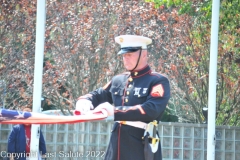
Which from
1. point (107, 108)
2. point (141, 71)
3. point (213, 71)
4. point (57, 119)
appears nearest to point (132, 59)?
point (141, 71)

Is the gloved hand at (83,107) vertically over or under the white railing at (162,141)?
over

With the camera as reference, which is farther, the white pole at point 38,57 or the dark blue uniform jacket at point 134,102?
the white pole at point 38,57

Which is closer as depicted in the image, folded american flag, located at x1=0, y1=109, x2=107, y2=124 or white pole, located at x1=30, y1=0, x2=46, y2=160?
folded american flag, located at x1=0, y1=109, x2=107, y2=124

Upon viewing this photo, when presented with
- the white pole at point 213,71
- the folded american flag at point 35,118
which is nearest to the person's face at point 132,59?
the folded american flag at point 35,118

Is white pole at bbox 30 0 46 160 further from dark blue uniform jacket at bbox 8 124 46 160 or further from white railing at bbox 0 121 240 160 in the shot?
white railing at bbox 0 121 240 160

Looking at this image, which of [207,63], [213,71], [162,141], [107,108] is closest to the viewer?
[107,108]

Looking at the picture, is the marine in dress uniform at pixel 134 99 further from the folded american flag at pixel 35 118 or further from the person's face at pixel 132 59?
the folded american flag at pixel 35 118

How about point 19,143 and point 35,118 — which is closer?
point 35,118

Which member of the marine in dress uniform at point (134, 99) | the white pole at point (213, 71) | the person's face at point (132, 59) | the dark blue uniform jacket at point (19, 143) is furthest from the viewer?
the dark blue uniform jacket at point (19, 143)

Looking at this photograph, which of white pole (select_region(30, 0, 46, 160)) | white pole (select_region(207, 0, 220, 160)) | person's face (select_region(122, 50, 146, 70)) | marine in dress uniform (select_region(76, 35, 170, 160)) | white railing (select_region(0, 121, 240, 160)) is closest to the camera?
marine in dress uniform (select_region(76, 35, 170, 160))

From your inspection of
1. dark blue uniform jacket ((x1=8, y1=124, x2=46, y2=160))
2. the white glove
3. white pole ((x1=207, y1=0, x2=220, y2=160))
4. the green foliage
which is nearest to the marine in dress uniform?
the white glove

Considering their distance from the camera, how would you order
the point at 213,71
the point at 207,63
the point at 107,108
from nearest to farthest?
the point at 107,108
the point at 213,71
the point at 207,63

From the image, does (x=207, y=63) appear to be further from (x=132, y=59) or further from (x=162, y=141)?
(x=132, y=59)

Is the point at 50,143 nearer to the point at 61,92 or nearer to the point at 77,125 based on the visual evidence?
the point at 77,125
